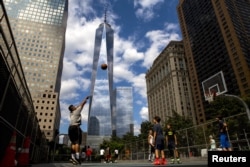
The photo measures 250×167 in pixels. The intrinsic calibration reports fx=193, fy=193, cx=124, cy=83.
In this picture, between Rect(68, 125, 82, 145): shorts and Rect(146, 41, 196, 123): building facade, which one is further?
Rect(146, 41, 196, 123): building facade

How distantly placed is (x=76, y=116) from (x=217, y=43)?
346 ft

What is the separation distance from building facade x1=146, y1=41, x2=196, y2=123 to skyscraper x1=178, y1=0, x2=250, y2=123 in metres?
3.91

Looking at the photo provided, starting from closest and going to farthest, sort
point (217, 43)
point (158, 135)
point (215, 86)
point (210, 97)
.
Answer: point (158, 135), point (215, 86), point (210, 97), point (217, 43)

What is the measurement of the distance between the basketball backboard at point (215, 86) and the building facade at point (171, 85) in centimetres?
7873

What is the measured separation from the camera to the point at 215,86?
22734 millimetres

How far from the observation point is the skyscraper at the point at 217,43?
275 feet

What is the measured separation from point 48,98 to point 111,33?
99.3 meters

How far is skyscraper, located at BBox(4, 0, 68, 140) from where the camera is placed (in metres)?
106

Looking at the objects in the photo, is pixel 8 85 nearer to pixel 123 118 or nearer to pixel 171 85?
pixel 171 85

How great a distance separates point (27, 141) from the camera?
9.03 metres

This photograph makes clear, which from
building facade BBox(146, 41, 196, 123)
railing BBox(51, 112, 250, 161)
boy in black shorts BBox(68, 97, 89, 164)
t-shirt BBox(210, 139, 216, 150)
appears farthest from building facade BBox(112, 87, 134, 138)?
boy in black shorts BBox(68, 97, 89, 164)

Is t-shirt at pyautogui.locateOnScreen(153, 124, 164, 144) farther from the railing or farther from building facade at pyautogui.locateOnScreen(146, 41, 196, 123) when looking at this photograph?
building facade at pyautogui.locateOnScreen(146, 41, 196, 123)

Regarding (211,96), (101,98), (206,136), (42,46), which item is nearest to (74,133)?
(206,136)

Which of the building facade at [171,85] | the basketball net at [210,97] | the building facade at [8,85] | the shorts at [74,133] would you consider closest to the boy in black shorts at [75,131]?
the shorts at [74,133]
